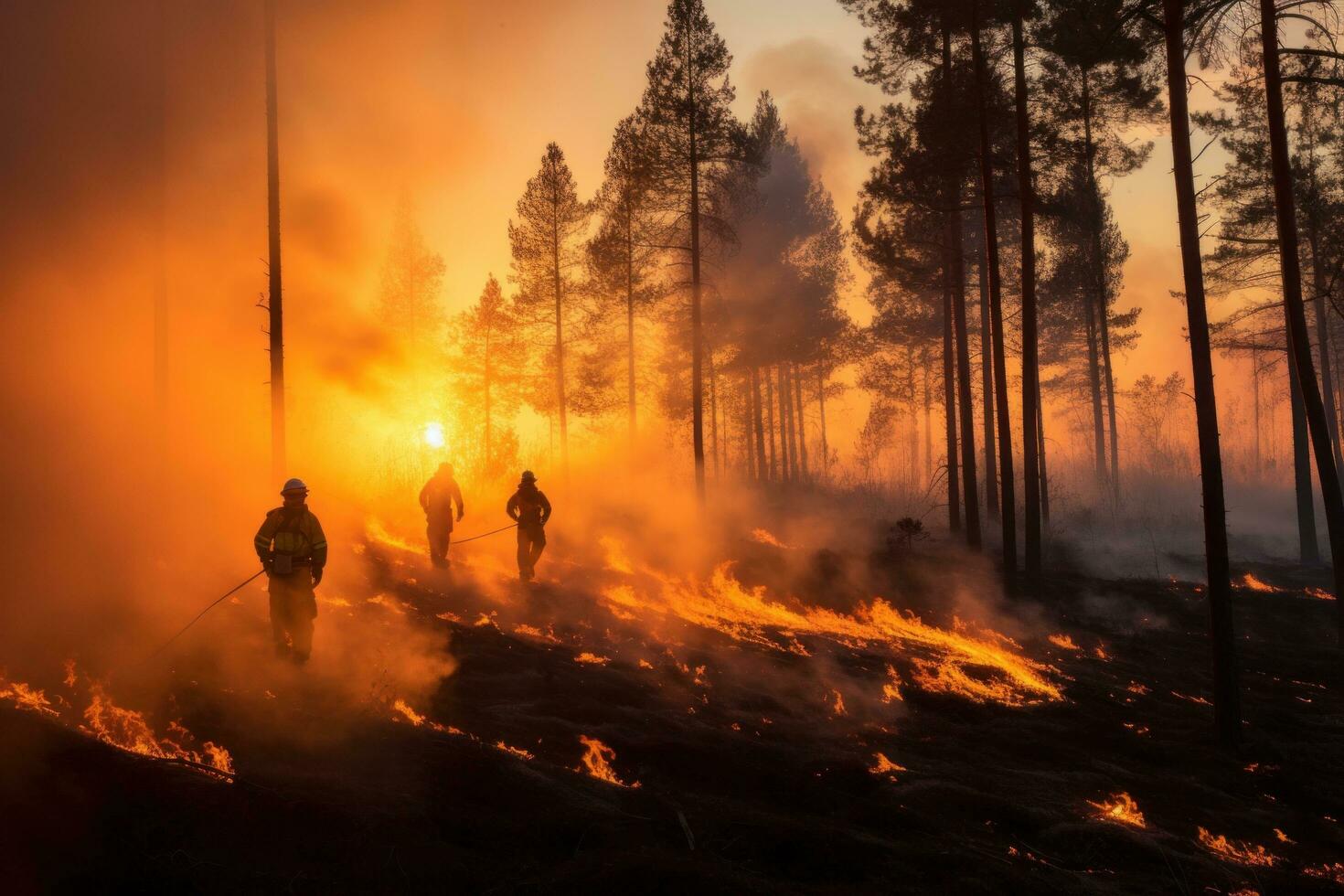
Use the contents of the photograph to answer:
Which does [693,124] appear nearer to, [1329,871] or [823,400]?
[1329,871]

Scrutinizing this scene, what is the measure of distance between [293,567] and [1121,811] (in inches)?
361

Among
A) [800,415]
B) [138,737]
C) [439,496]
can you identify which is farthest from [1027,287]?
[800,415]

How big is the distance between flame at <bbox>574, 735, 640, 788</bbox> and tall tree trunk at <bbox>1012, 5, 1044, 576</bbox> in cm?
1164

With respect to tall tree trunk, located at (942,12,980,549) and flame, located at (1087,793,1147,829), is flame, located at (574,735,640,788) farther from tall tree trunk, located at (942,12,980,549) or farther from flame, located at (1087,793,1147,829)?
tall tree trunk, located at (942,12,980,549)

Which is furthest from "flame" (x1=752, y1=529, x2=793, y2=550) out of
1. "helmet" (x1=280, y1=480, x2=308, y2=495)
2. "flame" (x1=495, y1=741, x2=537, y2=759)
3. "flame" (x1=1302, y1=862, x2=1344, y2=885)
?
"flame" (x1=1302, y1=862, x2=1344, y2=885)

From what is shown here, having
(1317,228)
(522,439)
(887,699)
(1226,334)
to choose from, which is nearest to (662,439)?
(522,439)

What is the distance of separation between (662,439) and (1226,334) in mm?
23717

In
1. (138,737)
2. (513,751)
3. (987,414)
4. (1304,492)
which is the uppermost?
(987,414)

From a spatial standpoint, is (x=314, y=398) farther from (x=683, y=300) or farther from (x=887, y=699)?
(x=887, y=699)

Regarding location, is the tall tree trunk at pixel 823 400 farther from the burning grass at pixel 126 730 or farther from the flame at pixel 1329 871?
the burning grass at pixel 126 730

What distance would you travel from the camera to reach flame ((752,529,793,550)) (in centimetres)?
2081

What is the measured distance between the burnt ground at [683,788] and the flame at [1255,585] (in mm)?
7242

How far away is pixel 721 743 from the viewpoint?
8.07m

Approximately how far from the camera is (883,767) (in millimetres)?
8000
